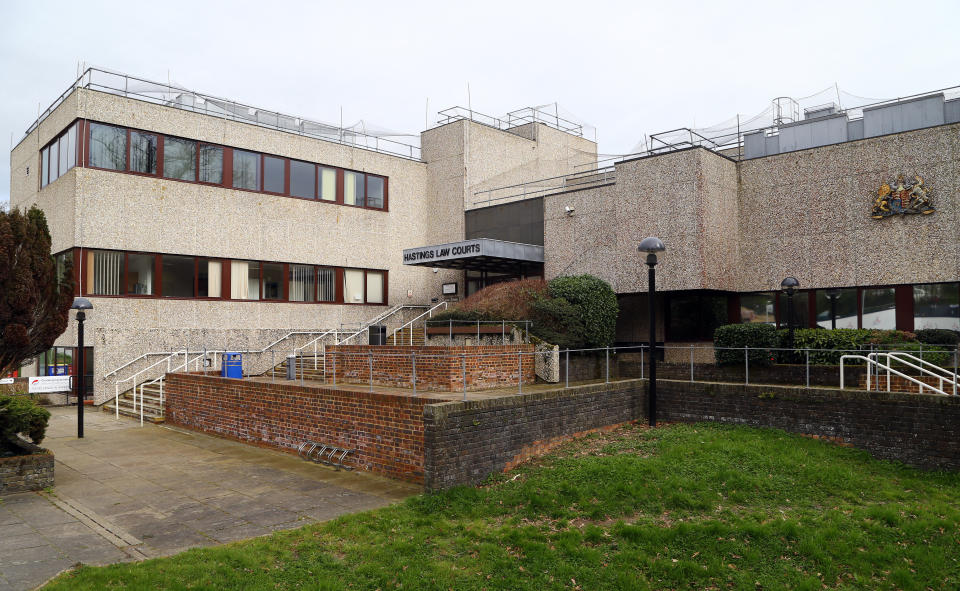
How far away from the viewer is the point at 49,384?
1853cm

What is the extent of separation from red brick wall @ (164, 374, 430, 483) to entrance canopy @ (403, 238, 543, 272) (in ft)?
27.3

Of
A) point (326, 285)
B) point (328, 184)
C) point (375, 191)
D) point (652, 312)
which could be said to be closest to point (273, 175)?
point (328, 184)

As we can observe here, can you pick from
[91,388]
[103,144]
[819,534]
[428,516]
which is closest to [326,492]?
[428,516]

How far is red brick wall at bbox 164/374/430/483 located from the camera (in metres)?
10.3

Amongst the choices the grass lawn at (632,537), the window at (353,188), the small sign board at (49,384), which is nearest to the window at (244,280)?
the window at (353,188)

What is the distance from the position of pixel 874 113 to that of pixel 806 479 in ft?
44.8

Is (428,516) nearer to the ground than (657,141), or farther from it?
nearer to the ground

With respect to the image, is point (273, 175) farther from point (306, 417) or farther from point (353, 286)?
point (306, 417)

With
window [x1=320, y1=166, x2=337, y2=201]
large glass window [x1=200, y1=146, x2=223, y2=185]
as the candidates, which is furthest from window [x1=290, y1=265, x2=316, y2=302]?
large glass window [x1=200, y1=146, x2=223, y2=185]

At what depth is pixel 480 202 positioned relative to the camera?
25.9 metres

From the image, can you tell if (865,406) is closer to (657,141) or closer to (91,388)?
(657,141)

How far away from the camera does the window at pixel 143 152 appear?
2061 centimetres

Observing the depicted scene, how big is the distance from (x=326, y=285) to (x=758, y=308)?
14831 mm

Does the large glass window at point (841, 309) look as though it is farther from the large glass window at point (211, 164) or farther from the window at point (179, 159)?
the window at point (179, 159)
